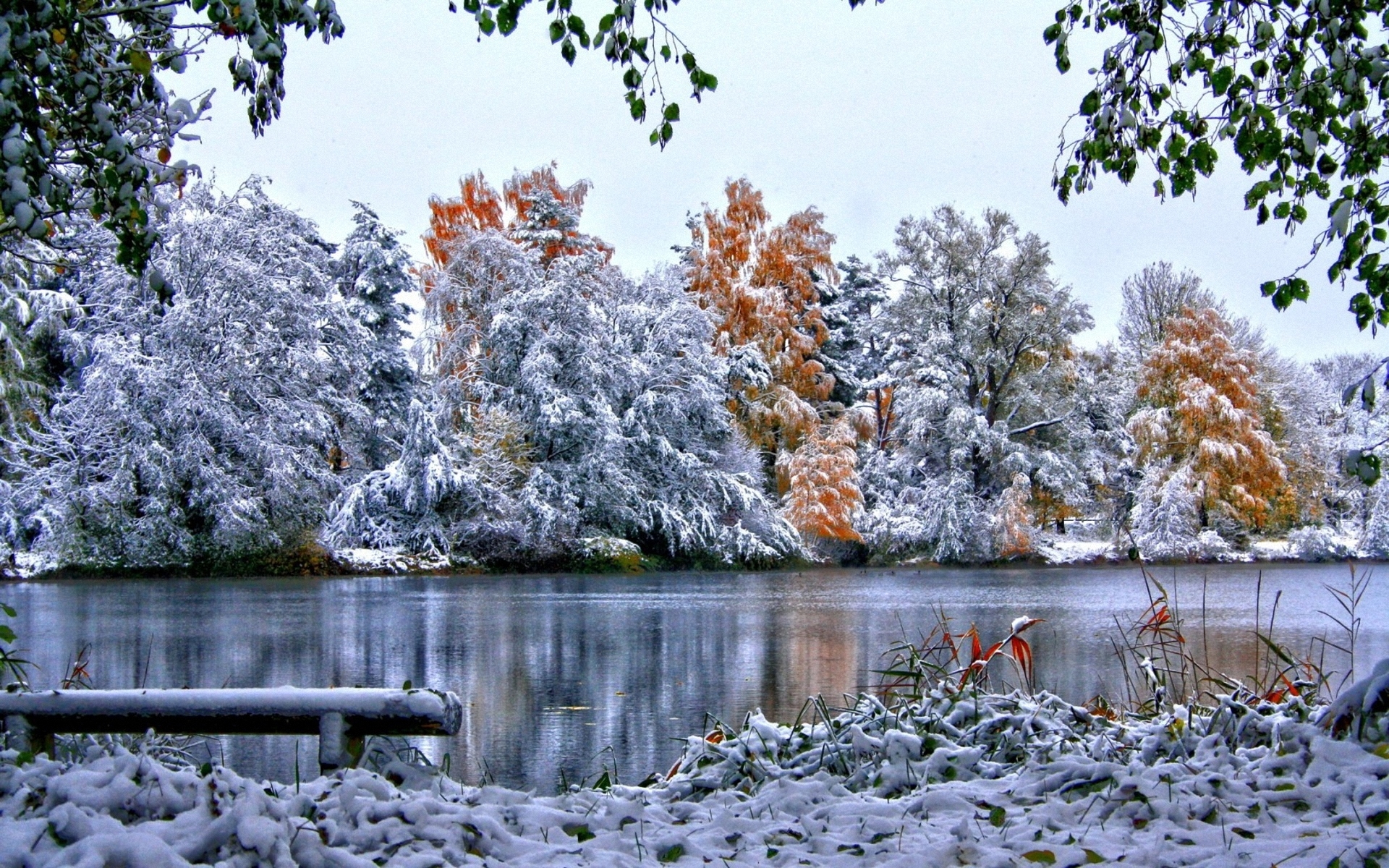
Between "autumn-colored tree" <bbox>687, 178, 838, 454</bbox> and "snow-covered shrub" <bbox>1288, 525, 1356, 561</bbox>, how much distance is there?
11.4 metres

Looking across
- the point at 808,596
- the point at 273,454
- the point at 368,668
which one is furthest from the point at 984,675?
the point at 273,454

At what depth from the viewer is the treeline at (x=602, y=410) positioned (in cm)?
2139

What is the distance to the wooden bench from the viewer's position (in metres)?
3.33

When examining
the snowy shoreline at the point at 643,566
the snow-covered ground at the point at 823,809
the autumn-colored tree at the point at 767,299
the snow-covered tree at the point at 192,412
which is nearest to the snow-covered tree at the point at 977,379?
the snowy shoreline at the point at 643,566

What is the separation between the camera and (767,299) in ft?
95.5

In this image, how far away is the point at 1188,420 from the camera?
87.6 ft

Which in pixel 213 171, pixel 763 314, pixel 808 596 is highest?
pixel 213 171

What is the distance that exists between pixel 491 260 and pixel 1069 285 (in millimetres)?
13539

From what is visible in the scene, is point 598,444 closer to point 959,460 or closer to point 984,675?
point 959,460

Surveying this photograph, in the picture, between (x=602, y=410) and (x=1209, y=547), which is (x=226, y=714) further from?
(x=1209, y=547)

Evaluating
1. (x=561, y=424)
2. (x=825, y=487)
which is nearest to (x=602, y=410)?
(x=561, y=424)

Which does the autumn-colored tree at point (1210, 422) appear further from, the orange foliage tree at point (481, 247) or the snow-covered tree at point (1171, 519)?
the orange foliage tree at point (481, 247)

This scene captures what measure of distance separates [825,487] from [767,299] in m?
5.51

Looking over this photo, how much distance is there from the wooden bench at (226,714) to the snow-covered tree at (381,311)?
24061 millimetres
